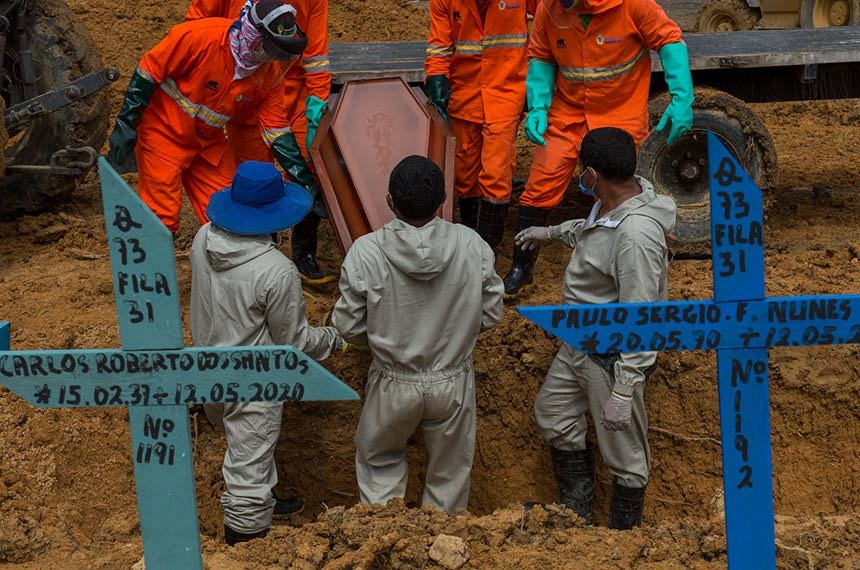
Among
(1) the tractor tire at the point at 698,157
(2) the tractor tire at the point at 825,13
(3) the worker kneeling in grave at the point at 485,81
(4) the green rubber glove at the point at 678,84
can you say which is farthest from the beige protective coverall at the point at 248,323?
(2) the tractor tire at the point at 825,13

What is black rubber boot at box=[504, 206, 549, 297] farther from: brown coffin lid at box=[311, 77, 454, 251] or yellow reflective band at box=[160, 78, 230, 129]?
yellow reflective band at box=[160, 78, 230, 129]

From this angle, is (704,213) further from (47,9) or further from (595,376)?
(47,9)

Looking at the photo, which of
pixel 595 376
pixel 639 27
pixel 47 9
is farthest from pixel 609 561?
pixel 47 9

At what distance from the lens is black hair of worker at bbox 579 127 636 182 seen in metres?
4.29

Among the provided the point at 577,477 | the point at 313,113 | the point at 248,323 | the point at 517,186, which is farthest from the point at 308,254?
the point at 517,186

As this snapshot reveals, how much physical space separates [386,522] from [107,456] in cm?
→ 200

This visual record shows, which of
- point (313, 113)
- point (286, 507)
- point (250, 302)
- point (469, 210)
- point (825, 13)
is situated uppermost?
point (825, 13)

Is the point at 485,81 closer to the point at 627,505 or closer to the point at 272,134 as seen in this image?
the point at 272,134

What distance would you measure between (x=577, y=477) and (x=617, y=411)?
0.96 metres

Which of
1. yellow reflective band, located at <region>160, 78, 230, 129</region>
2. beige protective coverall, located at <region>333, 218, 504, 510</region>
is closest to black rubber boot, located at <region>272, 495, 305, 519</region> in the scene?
beige protective coverall, located at <region>333, 218, 504, 510</region>

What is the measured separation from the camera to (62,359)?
3055mm

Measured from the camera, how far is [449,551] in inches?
142

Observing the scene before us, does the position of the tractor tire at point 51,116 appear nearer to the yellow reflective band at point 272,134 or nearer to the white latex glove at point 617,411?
the yellow reflective band at point 272,134

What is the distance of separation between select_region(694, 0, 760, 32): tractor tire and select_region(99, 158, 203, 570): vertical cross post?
37.2 feet
